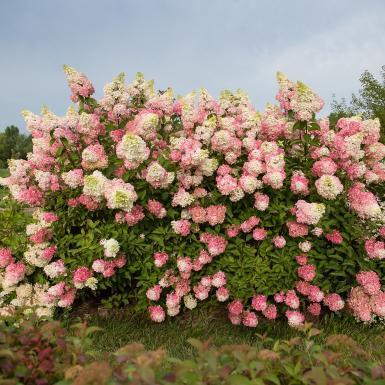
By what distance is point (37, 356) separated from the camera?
272 cm

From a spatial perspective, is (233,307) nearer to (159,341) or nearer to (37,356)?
(159,341)

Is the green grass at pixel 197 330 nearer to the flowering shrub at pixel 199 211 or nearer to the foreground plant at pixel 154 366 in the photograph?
the flowering shrub at pixel 199 211

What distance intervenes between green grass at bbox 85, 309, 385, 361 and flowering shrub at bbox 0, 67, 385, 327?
19 cm

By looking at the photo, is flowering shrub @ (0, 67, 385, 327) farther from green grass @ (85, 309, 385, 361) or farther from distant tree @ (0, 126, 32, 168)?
distant tree @ (0, 126, 32, 168)

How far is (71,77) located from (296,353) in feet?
14.6

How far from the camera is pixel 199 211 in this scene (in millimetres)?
5426

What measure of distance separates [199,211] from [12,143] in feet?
225

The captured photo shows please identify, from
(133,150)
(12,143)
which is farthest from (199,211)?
(12,143)

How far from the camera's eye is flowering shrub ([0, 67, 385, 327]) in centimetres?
541

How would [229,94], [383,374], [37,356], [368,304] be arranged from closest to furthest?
1. [383,374]
2. [37,356]
3. [368,304]
4. [229,94]

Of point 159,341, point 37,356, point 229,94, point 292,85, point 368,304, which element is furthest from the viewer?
point 229,94

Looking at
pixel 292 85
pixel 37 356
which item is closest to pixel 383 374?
pixel 37 356

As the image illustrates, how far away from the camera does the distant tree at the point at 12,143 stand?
218 feet

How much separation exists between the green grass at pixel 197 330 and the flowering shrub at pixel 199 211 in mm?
191
